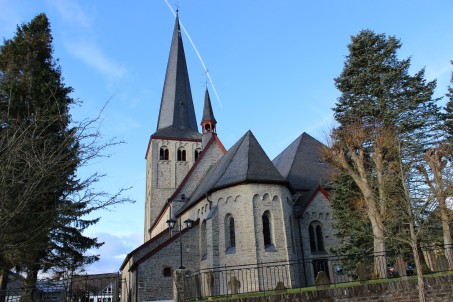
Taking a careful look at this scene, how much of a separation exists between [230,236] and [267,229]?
1.79m

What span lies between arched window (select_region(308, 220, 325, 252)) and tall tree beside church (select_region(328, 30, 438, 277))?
395 cm

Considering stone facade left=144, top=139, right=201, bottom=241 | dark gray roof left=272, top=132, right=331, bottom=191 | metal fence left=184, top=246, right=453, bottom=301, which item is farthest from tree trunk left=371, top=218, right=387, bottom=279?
stone facade left=144, top=139, right=201, bottom=241

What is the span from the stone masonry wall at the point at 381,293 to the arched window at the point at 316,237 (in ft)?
32.5

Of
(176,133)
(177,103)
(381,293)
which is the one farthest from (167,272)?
(177,103)

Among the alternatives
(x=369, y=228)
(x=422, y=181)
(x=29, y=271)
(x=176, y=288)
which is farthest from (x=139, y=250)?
(x=422, y=181)

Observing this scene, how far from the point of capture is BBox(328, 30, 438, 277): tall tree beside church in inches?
666

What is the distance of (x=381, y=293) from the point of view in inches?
409

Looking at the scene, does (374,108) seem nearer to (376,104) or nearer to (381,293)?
(376,104)

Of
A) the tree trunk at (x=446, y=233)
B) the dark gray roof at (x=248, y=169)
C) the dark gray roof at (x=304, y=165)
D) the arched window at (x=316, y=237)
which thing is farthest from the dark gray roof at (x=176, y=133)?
the tree trunk at (x=446, y=233)

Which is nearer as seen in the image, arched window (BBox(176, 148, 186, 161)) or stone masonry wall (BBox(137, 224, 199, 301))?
stone masonry wall (BBox(137, 224, 199, 301))

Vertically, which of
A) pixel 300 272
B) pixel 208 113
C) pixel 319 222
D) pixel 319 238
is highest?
pixel 208 113

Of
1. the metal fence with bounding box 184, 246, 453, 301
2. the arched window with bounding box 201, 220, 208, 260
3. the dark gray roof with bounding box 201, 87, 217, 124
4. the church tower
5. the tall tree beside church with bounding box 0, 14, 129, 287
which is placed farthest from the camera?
the dark gray roof with bounding box 201, 87, 217, 124

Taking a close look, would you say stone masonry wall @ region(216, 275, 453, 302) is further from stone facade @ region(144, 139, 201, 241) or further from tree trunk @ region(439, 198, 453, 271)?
stone facade @ region(144, 139, 201, 241)

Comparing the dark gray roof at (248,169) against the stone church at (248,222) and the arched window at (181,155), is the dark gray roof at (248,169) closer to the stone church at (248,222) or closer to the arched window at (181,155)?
the stone church at (248,222)
